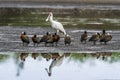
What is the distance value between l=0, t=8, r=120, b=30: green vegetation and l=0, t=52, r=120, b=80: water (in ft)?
48.6

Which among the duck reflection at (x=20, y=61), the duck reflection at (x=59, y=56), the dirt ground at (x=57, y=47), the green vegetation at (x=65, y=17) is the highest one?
the duck reflection at (x=20, y=61)

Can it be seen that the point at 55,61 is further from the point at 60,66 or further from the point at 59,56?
the point at 59,56

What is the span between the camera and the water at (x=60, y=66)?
19344 millimetres

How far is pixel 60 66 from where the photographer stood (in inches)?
862

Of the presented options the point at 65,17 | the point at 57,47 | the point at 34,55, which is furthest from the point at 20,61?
the point at 65,17

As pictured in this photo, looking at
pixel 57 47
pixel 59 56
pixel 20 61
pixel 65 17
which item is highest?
pixel 20 61

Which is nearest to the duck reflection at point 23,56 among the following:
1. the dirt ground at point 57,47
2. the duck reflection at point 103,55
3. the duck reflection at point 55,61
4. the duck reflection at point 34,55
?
the duck reflection at point 34,55

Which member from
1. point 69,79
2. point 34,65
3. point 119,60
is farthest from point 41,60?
point 69,79

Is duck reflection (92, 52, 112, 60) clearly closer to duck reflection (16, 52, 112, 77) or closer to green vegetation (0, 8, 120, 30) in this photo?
duck reflection (16, 52, 112, 77)

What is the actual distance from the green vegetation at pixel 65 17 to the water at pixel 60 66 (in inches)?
583

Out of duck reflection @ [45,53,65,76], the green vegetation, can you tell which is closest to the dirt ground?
duck reflection @ [45,53,65,76]

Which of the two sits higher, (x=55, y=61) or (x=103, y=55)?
(x=55, y=61)

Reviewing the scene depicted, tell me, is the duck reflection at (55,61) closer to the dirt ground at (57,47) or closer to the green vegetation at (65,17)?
the dirt ground at (57,47)

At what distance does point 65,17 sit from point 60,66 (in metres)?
26.8
